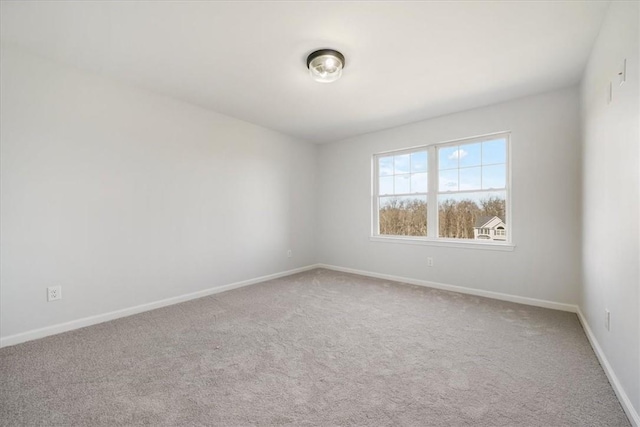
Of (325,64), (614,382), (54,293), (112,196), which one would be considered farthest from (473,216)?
(54,293)

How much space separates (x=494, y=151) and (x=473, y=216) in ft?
2.92

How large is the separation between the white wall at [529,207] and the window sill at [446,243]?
0.06 metres

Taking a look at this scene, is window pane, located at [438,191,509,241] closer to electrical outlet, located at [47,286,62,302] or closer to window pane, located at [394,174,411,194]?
window pane, located at [394,174,411,194]

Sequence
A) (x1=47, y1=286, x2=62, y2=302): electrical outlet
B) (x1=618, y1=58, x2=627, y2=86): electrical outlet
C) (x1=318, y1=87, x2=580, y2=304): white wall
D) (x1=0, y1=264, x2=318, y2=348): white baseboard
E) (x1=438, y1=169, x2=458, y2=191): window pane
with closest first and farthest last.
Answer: (x1=618, y1=58, x2=627, y2=86): electrical outlet → (x1=0, y1=264, x2=318, y2=348): white baseboard → (x1=47, y1=286, x2=62, y2=302): electrical outlet → (x1=318, y1=87, x2=580, y2=304): white wall → (x1=438, y1=169, x2=458, y2=191): window pane

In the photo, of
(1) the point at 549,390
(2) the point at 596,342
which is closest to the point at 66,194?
(1) the point at 549,390

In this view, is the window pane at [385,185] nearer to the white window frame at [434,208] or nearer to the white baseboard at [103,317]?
the white window frame at [434,208]

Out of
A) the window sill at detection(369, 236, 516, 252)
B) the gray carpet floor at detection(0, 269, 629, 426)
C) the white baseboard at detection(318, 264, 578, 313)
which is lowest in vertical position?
the gray carpet floor at detection(0, 269, 629, 426)

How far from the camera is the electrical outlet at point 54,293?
7.98 ft

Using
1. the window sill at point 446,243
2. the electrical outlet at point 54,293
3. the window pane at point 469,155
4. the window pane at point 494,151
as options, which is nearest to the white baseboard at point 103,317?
the electrical outlet at point 54,293

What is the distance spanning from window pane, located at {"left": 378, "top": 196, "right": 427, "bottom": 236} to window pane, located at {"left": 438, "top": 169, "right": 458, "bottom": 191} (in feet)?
1.01

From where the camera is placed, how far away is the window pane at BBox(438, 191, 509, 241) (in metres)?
3.54

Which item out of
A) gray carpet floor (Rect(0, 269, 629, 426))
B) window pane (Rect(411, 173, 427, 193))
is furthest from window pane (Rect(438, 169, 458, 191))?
gray carpet floor (Rect(0, 269, 629, 426))

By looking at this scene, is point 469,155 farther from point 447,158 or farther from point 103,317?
point 103,317

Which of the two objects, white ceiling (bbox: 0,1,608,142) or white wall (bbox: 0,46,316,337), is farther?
white wall (bbox: 0,46,316,337)
